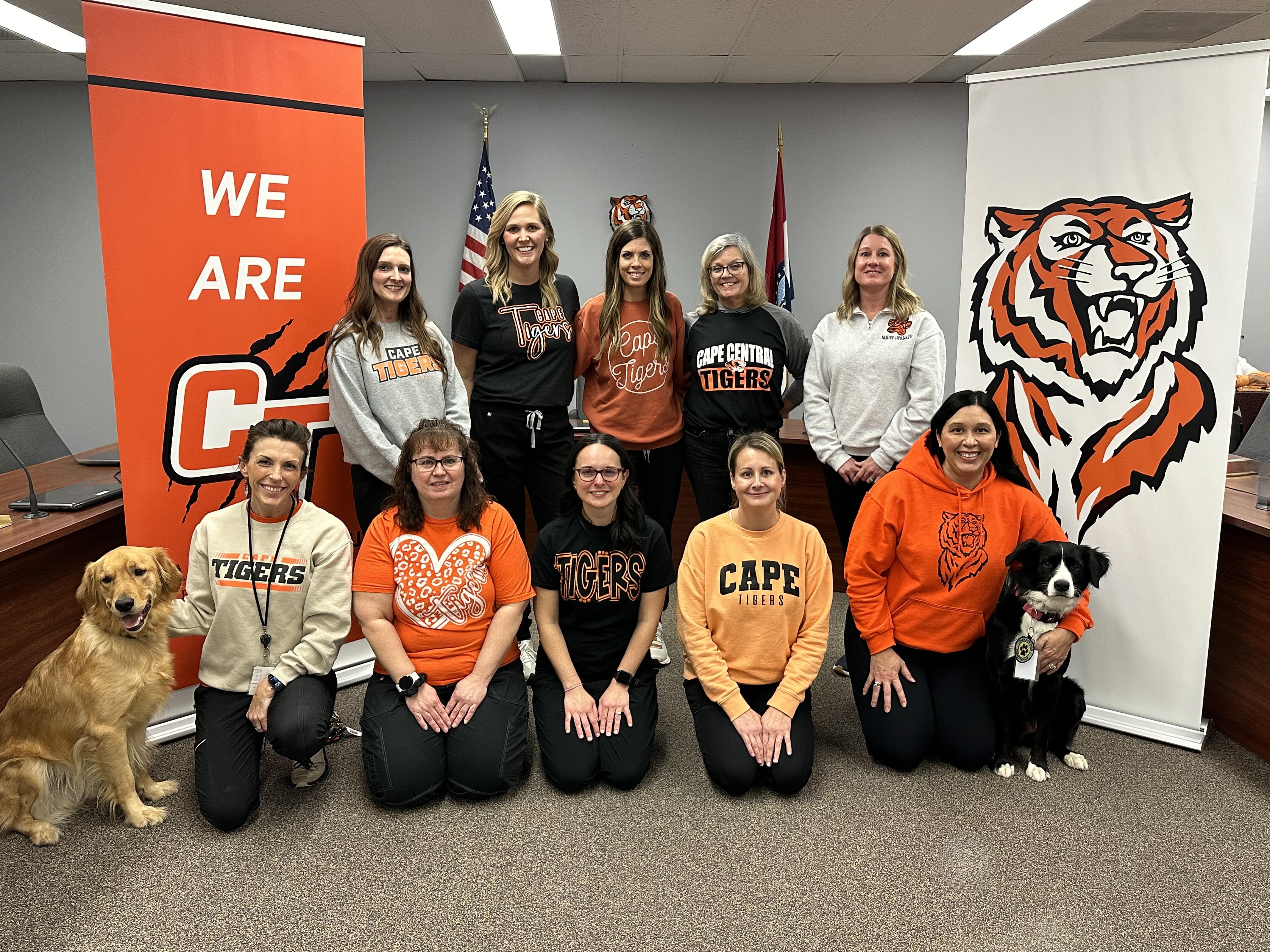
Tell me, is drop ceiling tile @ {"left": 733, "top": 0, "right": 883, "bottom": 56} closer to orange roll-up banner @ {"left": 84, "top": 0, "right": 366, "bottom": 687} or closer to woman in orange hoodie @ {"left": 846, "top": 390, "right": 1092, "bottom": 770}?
orange roll-up banner @ {"left": 84, "top": 0, "right": 366, "bottom": 687}

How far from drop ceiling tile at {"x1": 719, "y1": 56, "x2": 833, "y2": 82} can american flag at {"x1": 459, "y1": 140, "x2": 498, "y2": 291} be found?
168cm

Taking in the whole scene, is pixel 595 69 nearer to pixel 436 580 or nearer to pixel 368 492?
pixel 368 492

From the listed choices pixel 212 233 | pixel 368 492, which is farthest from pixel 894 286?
pixel 212 233

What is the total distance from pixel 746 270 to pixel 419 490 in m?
1.37

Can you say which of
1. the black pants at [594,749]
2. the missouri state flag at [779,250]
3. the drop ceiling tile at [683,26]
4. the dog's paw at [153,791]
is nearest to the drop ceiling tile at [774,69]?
the drop ceiling tile at [683,26]

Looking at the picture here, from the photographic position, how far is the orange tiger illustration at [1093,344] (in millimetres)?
2447

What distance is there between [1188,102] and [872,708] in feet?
6.55

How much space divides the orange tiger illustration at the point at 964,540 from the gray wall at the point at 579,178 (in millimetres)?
3786

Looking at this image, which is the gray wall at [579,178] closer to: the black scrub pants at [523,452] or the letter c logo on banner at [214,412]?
the black scrub pants at [523,452]

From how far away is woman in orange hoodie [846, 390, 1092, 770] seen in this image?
2367 mm

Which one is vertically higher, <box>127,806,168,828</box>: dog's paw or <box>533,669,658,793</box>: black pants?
<box>533,669,658,793</box>: black pants

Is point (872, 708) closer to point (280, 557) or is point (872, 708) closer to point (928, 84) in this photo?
point (280, 557)

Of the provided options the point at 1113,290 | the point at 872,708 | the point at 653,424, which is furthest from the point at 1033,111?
the point at 872,708

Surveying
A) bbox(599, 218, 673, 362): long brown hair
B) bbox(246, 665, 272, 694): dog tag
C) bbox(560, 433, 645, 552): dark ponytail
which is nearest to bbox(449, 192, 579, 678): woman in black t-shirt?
bbox(599, 218, 673, 362): long brown hair
